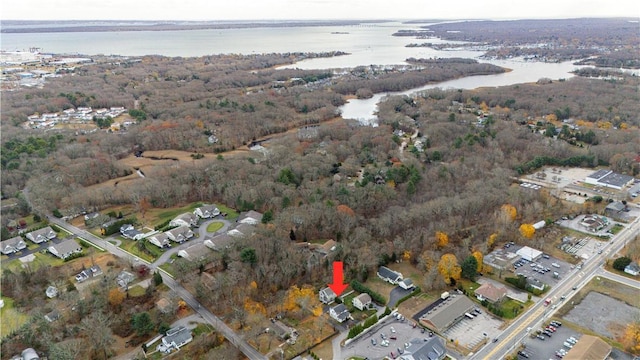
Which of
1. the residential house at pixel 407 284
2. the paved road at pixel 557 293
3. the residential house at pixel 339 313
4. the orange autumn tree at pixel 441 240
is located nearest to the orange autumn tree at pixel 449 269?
the residential house at pixel 407 284

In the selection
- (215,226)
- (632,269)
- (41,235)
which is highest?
(632,269)

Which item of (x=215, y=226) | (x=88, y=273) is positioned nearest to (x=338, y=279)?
(x=215, y=226)

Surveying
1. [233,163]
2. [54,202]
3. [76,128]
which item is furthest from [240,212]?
[76,128]

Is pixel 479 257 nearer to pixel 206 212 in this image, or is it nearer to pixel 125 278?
pixel 206 212

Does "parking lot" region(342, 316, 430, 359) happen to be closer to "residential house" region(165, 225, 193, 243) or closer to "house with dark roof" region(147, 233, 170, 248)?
"residential house" region(165, 225, 193, 243)

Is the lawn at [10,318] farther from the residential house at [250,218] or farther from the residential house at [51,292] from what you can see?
the residential house at [250,218]

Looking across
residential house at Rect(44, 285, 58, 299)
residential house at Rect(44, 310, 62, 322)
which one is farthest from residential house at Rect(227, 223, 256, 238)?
residential house at Rect(44, 310, 62, 322)
